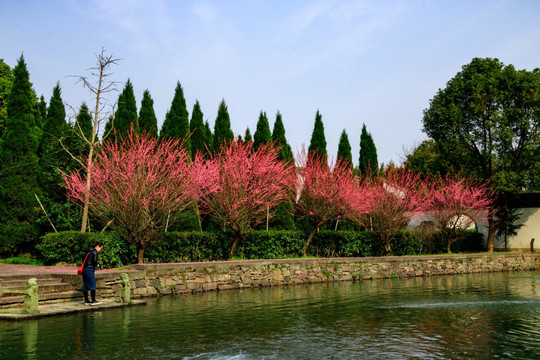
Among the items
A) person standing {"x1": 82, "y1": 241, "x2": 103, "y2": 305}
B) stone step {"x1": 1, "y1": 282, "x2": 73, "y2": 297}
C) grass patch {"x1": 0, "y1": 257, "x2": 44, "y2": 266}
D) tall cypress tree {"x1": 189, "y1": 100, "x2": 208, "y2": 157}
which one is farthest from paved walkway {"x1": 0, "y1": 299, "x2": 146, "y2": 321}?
tall cypress tree {"x1": 189, "y1": 100, "x2": 208, "y2": 157}

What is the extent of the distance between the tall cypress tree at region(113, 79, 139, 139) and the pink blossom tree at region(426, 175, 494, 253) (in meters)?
19.1

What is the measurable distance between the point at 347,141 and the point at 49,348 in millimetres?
31732

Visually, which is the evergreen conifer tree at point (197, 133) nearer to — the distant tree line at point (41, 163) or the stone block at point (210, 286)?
the distant tree line at point (41, 163)

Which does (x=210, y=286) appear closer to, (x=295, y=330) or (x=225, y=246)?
(x=225, y=246)

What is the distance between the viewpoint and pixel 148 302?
53.7 ft

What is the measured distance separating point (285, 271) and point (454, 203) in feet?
49.6

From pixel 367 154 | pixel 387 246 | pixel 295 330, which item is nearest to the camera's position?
pixel 295 330

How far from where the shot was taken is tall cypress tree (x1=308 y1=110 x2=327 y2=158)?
36625mm

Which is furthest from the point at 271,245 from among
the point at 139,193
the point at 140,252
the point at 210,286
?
the point at 139,193

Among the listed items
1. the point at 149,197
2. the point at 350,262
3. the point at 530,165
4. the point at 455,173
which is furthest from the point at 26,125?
the point at 530,165

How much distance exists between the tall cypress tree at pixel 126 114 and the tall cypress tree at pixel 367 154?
17.7 m

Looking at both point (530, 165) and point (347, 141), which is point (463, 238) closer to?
point (530, 165)

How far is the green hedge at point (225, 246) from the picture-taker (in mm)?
20328

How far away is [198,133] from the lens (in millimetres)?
33938
